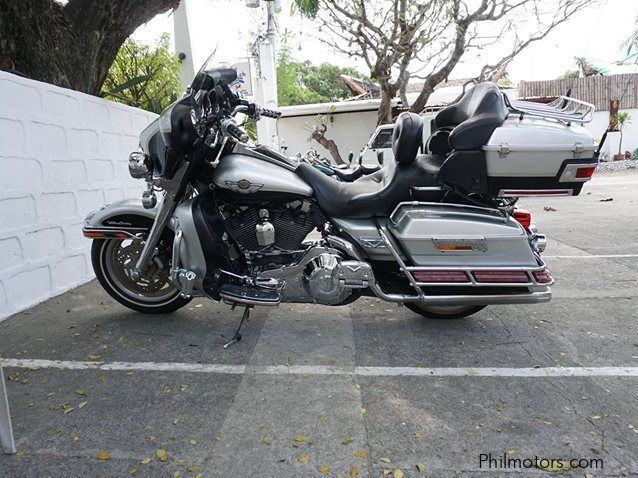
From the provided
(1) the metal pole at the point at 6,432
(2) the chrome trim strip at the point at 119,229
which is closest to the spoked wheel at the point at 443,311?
(2) the chrome trim strip at the point at 119,229

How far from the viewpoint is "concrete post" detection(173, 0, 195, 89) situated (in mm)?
10875

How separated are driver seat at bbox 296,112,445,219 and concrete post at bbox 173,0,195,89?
30.2 feet

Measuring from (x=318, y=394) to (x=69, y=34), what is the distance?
504cm

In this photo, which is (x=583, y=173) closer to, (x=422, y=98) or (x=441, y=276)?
(x=441, y=276)

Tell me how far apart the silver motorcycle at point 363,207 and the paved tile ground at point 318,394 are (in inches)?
15.7

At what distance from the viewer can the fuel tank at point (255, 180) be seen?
2916 mm

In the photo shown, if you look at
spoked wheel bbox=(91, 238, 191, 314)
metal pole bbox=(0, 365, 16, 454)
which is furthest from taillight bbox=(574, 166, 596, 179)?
metal pole bbox=(0, 365, 16, 454)

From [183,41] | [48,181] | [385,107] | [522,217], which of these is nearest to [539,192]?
[522,217]

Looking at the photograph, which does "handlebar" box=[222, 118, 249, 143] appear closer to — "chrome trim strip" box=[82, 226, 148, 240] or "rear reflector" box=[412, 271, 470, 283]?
"chrome trim strip" box=[82, 226, 148, 240]

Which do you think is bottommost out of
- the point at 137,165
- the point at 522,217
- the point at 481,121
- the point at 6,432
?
the point at 6,432

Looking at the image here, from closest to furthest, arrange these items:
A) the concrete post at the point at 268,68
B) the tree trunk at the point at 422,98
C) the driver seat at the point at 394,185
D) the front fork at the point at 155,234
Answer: the driver seat at the point at 394,185 < the front fork at the point at 155,234 < the concrete post at the point at 268,68 < the tree trunk at the point at 422,98

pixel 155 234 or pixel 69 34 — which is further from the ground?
pixel 69 34

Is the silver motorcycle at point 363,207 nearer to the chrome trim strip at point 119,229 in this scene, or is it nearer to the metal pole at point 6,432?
the chrome trim strip at point 119,229

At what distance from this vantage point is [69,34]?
5070mm
